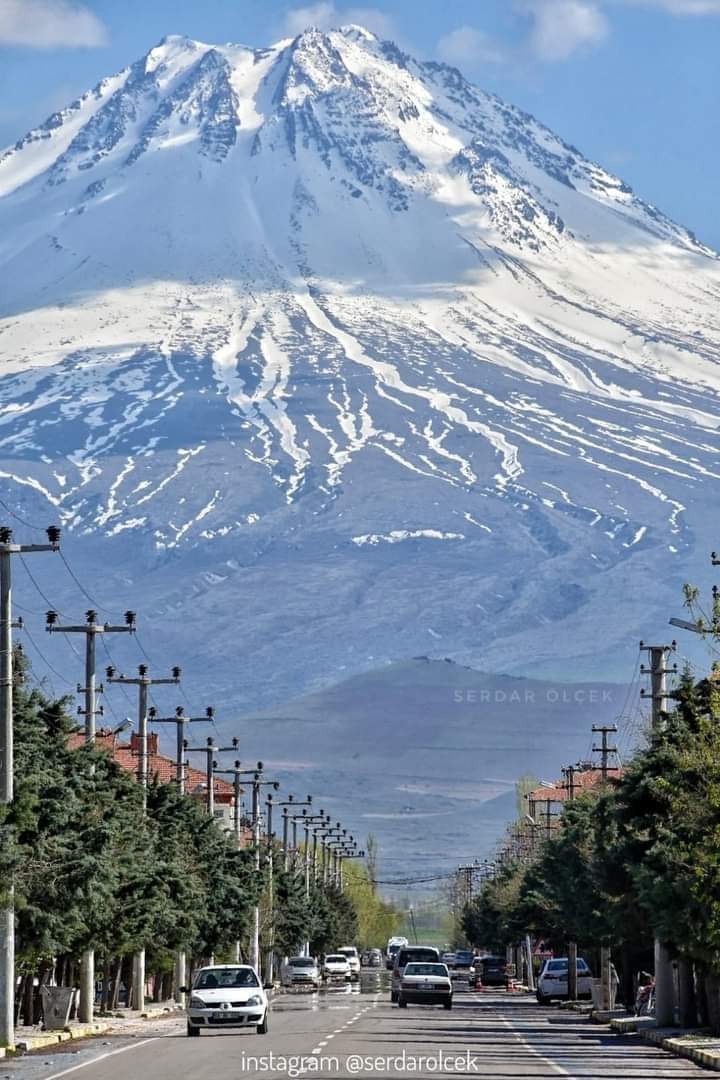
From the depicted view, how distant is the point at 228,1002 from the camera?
5506 centimetres

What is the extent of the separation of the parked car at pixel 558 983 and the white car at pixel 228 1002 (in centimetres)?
3450

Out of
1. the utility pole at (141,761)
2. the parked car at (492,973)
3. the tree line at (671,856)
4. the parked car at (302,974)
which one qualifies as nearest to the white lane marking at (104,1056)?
the tree line at (671,856)

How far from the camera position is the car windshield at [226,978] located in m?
56.3

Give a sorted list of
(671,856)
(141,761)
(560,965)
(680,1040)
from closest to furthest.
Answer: (671,856) → (680,1040) → (141,761) → (560,965)

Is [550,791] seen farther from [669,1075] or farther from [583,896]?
[669,1075]

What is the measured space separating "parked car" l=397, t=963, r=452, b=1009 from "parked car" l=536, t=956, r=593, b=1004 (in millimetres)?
11405

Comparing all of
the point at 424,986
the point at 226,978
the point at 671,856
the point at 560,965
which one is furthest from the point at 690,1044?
the point at 560,965

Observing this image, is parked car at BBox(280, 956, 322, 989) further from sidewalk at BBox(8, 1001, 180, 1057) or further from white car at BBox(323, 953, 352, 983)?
sidewalk at BBox(8, 1001, 180, 1057)

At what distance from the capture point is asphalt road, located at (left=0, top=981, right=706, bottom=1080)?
38.7 metres

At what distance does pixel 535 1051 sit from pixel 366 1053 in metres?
5.58

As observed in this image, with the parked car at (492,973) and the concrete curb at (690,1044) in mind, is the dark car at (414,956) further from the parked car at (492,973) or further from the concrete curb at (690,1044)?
the parked car at (492,973)

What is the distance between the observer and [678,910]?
5025 cm

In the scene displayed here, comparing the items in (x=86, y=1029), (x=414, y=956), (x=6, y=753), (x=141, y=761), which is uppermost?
(x=141, y=761)

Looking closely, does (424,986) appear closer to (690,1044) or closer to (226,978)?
(226,978)
